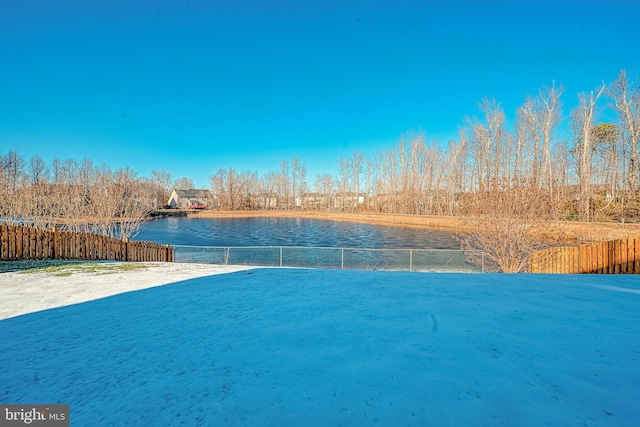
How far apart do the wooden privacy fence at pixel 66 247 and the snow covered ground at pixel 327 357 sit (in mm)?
5826

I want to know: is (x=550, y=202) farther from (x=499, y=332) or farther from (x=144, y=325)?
(x=144, y=325)

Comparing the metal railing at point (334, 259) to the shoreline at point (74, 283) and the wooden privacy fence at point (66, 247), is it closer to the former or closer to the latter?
the wooden privacy fence at point (66, 247)

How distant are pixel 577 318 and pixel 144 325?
547cm

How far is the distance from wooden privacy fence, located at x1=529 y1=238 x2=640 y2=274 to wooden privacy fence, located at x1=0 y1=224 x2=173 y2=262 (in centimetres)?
1390

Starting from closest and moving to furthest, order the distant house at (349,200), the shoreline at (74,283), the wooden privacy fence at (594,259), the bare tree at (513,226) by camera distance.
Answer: the shoreline at (74,283) → the wooden privacy fence at (594,259) → the bare tree at (513,226) → the distant house at (349,200)

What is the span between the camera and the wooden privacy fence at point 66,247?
9570mm

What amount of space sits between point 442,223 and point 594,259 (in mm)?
28377

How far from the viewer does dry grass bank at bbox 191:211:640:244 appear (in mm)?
19281

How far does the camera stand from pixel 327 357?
2.90 meters

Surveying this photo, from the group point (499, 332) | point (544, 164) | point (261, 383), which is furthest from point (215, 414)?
point (544, 164)

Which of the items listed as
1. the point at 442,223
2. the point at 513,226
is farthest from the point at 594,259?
the point at 442,223

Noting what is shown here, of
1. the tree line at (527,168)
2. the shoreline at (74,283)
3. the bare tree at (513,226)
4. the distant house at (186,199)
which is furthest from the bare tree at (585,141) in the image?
the distant house at (186,199)

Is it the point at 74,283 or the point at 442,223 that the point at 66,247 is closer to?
the point at 74,283

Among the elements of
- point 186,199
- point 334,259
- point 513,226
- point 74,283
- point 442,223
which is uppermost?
point 186,199
